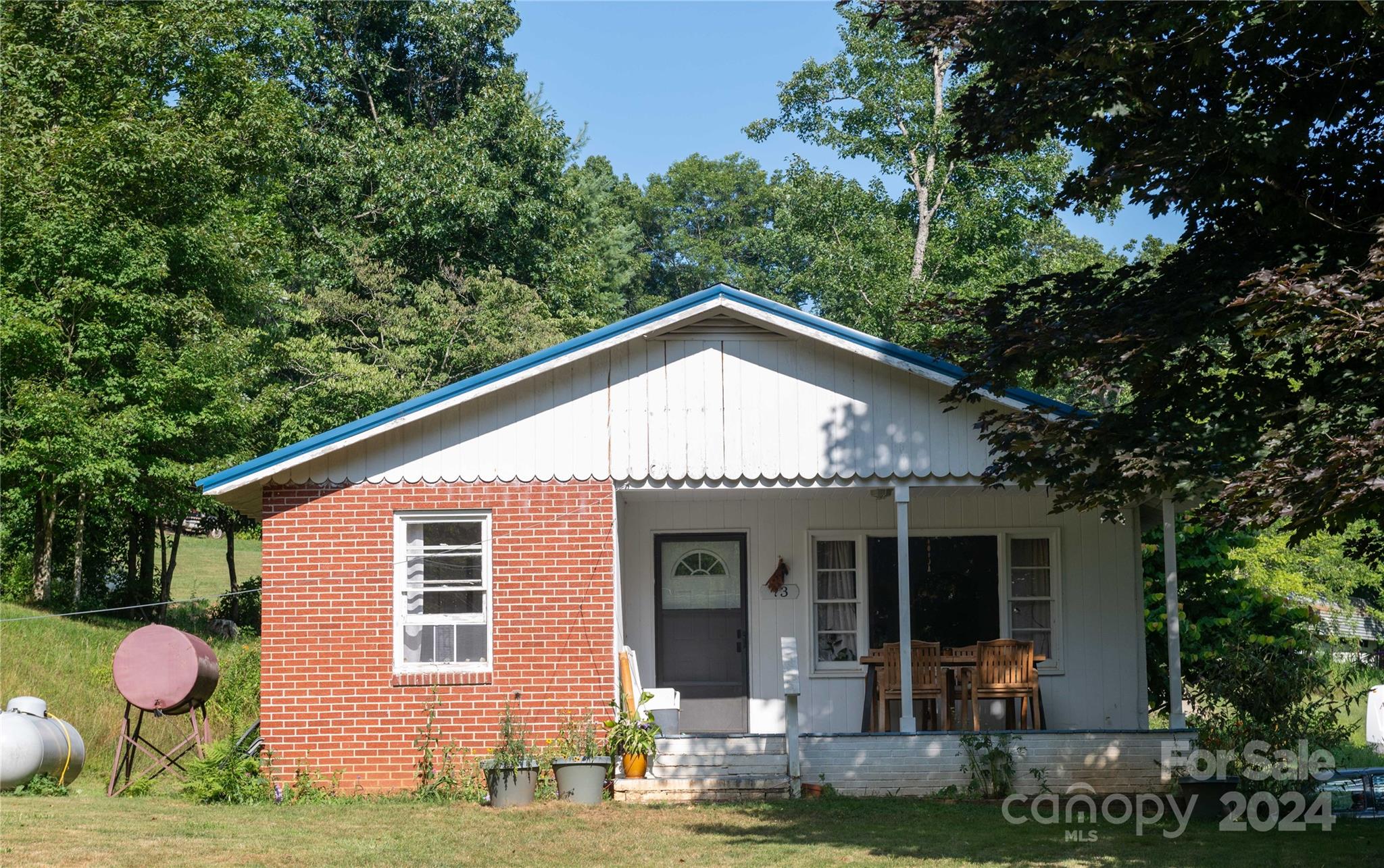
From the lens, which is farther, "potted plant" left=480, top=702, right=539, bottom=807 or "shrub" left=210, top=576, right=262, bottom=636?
"shrub" left=210, top=576, right=262, bottom=636

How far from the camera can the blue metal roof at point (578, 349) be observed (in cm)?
1270

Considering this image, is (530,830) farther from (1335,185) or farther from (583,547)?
(1335,185)

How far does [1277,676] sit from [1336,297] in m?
3.93

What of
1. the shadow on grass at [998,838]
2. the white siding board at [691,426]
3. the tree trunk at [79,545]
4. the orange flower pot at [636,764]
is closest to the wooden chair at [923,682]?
the shadow on grass at [998,838]

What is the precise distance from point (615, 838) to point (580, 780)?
1.88m

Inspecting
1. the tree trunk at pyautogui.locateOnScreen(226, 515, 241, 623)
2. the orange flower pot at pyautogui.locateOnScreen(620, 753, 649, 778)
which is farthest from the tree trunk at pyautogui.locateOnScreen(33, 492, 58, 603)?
the orange flower pot at pyautogui.locateOnScreen(620, 753, 649, 778)

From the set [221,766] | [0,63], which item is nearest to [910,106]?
[0,63]

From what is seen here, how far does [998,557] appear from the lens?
15023mm

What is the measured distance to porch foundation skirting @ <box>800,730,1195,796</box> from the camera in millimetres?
12609

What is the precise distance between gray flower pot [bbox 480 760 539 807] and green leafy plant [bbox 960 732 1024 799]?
4209 mm

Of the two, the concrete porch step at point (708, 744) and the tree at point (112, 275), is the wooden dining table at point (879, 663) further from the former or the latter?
the tree at point (112, 275)

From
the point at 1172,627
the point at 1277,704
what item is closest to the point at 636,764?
the point at 1172,627

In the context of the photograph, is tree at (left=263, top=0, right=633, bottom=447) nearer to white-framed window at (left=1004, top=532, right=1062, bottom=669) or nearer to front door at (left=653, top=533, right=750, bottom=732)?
front door at (left=653, top=533, right=750, bottom=732)

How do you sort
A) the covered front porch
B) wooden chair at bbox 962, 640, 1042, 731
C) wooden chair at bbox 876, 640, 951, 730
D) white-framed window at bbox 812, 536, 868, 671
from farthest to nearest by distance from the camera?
white-framed window at bbox 812, 536, 868, 671 < the covered front porch < wooden chair at bbox 876, 640, 951, 730 < wooden chair at bbox 962, 640, 1042, 731
